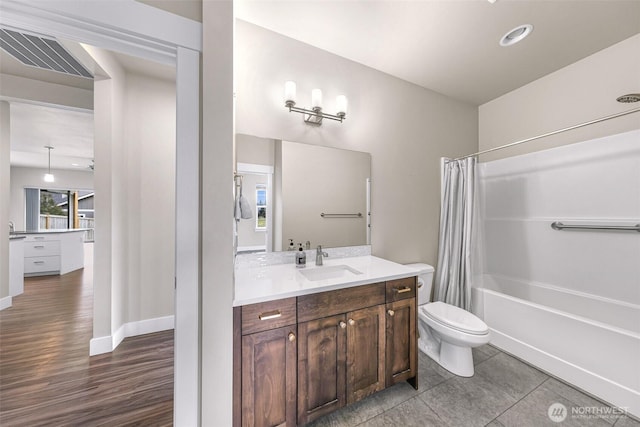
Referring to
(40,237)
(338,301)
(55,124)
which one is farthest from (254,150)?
(40,237)

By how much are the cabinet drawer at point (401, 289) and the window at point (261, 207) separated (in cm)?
102

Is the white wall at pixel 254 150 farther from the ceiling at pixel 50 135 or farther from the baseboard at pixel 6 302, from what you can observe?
the baseboard at pixel 6 302

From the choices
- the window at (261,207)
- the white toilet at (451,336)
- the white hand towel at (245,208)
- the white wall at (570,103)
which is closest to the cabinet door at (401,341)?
the white toilet at (451,336)

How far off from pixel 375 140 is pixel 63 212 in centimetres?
922

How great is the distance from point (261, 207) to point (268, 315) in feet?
2.94

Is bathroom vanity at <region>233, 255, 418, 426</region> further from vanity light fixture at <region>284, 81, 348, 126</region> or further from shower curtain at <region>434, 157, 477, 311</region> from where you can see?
vanity light fixture at <region>284, 81, 348, 126</region>

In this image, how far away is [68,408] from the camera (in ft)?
4.71

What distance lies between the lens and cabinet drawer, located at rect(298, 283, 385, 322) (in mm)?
1213

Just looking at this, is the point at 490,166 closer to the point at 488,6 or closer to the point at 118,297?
the point at 488,6

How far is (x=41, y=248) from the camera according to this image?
420cm

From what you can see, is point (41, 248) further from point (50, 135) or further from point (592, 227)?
point (592, 227)

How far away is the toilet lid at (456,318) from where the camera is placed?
1.63 meters

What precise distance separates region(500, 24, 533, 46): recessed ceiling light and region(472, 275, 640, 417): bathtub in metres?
2.22

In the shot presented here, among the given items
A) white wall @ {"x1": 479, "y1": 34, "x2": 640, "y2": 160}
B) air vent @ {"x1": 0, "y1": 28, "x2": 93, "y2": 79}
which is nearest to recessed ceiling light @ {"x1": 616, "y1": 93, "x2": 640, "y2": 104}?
white wall @ {"x1": 479, "y1": 34, "x2": 640, "y2": 160}
